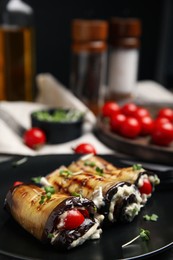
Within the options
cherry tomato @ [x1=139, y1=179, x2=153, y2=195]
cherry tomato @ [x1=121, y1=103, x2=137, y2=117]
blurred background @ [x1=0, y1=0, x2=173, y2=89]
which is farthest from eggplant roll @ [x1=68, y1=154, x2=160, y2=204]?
blurred background @ [x1=0, y1=0, x2=173, y2=89]

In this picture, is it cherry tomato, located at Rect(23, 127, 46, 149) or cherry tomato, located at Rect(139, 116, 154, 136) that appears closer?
cherry tomato, located at Rect(23, 127, 46, 149)

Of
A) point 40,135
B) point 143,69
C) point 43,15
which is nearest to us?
point 40,135

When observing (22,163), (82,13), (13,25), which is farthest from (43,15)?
(22,163)

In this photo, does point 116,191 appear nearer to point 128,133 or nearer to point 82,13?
point 128,133

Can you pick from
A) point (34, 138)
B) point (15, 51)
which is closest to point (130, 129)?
point (34, 138)

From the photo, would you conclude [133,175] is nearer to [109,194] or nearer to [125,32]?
[109,194]

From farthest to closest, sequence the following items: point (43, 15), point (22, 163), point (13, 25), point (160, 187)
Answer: point (43, 15) < point (13, 25) < point (22, 163) < point (160, 187)

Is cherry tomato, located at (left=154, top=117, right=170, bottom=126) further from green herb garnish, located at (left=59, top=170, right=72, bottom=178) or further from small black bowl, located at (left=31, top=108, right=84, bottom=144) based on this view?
green herb garnish, located at (left=59, top=170, right=72, bottom=178)
